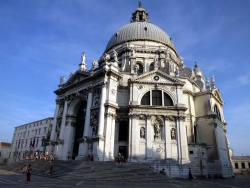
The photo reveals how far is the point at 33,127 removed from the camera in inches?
2328

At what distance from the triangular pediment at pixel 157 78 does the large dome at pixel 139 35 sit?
40.1ft

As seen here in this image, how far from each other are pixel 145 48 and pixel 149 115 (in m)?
14.8

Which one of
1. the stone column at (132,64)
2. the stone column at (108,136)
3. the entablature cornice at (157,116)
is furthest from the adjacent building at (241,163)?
the stone column at (108,136)

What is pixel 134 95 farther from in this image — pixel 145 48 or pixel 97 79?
pixel 145 48

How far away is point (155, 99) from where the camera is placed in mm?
26859

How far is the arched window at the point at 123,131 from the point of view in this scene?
86.5ft

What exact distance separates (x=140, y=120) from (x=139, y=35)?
19.0 meters

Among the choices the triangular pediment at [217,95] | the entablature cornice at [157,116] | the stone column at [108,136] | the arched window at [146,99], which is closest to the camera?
the stone column at [108,136]

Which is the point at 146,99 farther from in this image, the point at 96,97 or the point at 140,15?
the point at 140,15

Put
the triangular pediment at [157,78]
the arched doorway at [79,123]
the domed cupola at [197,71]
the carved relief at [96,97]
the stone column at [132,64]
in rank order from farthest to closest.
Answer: the domed cupola at [197,71] → the stone column at [132,64] → the arched doorway at [79,123] → the triangular pediment at [157,78] → the carved relief at [96,97]

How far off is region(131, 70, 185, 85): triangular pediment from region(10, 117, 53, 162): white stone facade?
1356 inches

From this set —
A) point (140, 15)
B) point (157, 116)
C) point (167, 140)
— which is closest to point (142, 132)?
point (157, 116)

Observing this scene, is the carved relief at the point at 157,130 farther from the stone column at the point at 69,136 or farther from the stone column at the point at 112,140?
the stone column at the point at 69,136

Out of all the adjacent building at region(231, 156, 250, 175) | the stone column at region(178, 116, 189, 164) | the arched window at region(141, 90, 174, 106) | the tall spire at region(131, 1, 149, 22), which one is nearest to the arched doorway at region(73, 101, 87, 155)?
the arched window at region(141, 90, 174, 106)
